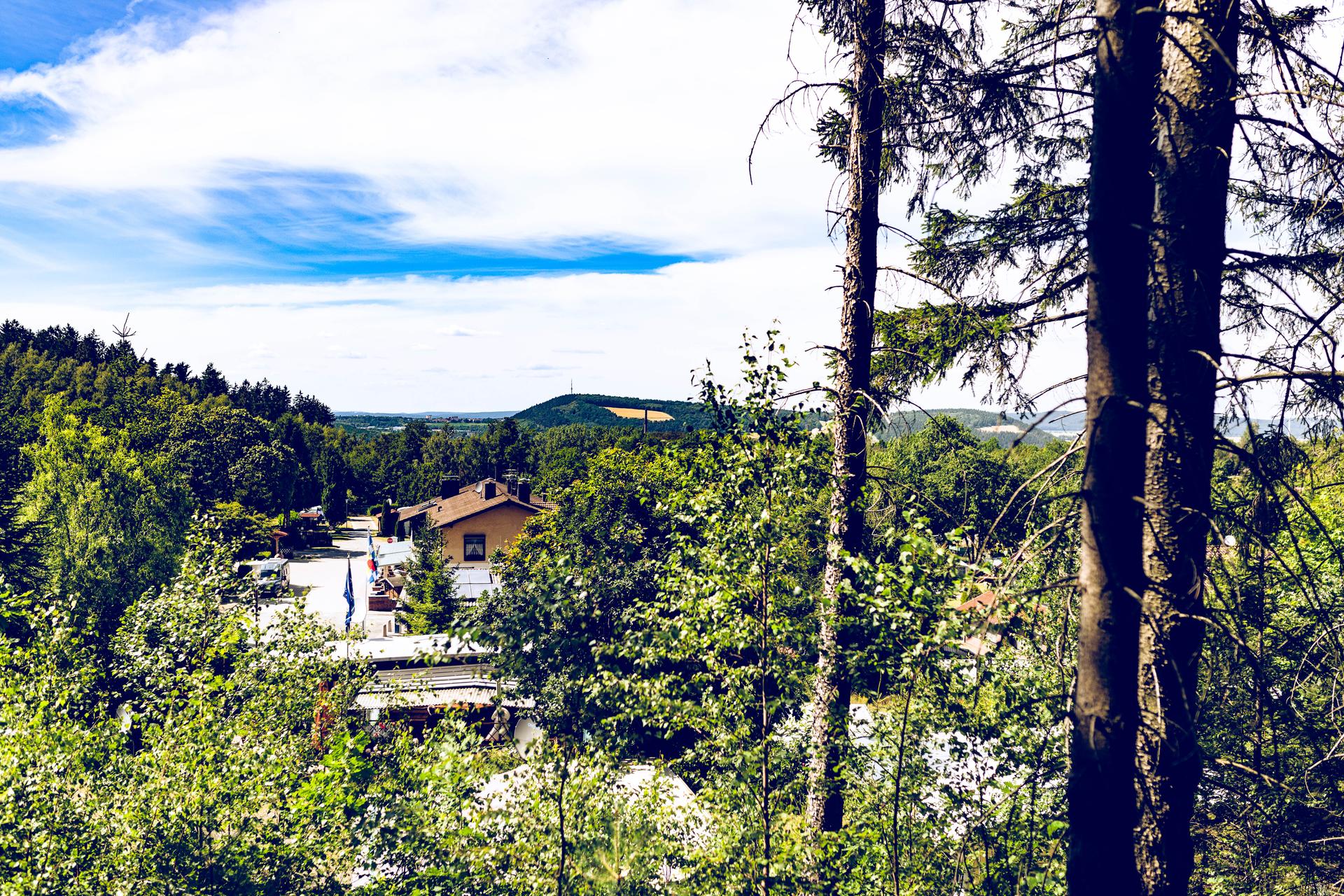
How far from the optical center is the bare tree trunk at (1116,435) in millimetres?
3312

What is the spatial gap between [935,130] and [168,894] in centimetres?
837

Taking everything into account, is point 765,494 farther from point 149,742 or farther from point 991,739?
point 149,742

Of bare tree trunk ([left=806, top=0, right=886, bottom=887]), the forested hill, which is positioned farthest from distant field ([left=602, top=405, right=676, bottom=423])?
bare tree trunk ([left=806, top=0, right=886, bottom=887])

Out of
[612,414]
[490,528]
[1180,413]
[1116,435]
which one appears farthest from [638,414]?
[1116,435]

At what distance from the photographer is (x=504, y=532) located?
46000mm

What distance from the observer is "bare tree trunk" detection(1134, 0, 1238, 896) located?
3588mm

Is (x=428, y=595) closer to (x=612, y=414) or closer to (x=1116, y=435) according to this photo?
(x=1116, y=435)

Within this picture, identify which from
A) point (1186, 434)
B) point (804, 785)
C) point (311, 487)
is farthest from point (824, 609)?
point (311, 487)

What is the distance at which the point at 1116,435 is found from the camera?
334 cm

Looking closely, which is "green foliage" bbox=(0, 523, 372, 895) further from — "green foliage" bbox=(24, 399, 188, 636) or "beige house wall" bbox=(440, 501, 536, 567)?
"beige house wall" bbox=(440, 501, 536, 567)

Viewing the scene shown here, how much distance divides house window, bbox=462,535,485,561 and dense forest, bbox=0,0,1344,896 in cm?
3811

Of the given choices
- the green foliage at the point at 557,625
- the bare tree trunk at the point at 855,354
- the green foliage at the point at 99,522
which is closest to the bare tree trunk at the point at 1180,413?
the bare tree trunk at the point at 855,354

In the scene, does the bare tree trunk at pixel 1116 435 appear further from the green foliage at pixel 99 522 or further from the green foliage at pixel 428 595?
the green foliage at pixel 99 522

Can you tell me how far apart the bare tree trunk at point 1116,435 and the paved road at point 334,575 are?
2530cm
